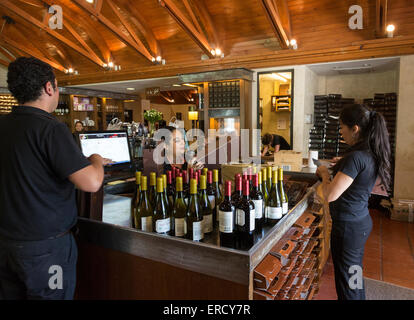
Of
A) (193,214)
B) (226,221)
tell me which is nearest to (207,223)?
(193,214)

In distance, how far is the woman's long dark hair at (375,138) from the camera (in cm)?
197

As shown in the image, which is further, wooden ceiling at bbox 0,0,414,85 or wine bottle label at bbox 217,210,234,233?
wooden ceiling at bbox 0,0,414,85

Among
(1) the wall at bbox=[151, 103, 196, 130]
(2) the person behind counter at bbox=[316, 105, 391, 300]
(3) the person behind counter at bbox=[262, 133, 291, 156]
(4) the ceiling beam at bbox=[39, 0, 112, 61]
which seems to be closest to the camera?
(2) the person behind counter at bbox=[316, 105, 391, 300]

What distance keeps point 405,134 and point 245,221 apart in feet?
16.4

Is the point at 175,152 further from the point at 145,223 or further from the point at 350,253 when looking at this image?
the point at 350,253

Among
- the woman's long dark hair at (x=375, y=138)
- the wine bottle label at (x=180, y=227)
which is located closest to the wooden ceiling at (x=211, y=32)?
→ the woman's long dark hair at (x=375, y=138)

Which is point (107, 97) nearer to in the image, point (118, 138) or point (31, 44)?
point (31, 44)

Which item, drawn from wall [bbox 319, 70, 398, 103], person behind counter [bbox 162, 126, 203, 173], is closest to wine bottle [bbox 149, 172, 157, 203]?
person behind counter [bbox 162, 126, 203, 173]

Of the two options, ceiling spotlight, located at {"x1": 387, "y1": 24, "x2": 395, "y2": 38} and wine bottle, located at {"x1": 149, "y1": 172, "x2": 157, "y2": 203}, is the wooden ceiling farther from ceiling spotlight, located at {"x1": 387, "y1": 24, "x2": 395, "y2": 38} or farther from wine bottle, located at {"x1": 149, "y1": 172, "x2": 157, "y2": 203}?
wine bottle, located at {"x1": 149, "y1": 172, "x2": 157, "y2": 203}

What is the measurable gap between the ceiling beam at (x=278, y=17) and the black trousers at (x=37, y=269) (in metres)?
4.94

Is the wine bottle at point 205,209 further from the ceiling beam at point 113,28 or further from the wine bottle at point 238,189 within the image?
the ceiling beam at point 113,28

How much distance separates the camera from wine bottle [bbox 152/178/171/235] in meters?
1.46

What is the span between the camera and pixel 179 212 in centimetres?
157
